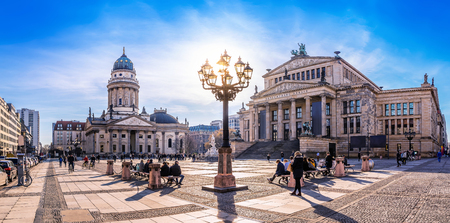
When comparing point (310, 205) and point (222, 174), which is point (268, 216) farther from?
point (222, 174)

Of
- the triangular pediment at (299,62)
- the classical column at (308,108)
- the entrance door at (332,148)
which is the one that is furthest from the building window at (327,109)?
the triangular pediment at (299,62)

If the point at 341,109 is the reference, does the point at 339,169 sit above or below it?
below

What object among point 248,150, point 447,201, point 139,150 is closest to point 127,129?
point 139,150

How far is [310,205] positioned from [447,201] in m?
4.85

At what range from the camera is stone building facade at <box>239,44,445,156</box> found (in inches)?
2237

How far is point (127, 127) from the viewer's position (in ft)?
326

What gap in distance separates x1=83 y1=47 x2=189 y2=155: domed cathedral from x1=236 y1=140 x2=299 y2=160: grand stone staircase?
53.2 meters

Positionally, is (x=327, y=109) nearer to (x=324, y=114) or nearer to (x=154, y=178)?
(x=324, y=114)

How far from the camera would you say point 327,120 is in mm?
61562

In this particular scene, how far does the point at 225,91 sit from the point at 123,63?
351 feet

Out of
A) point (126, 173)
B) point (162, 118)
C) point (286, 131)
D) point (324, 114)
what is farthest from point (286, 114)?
point (162, 118)

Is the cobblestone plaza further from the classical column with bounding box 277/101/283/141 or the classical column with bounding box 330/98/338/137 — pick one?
the classical column with bounding box 277/101/283/141

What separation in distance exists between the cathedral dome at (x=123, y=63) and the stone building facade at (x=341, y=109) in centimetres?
6448

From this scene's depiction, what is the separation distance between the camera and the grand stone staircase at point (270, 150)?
169 ft
